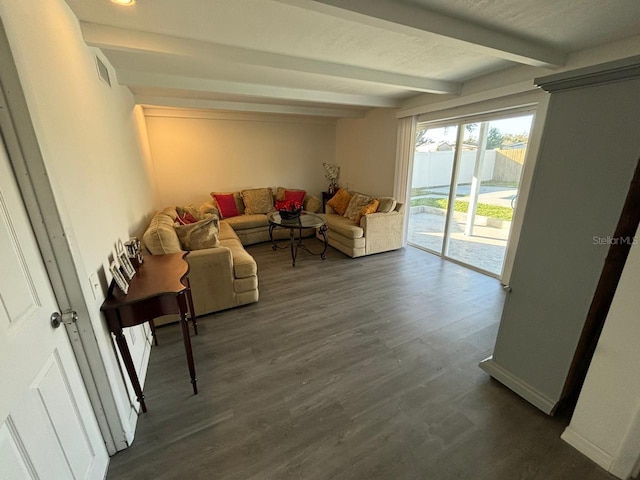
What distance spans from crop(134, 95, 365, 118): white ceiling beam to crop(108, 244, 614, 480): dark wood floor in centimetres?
322

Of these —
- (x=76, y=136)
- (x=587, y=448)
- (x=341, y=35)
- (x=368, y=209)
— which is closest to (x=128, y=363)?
(x=76, y=136)

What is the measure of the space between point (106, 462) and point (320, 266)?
2.84 metres

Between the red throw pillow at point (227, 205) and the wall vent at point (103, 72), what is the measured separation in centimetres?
268

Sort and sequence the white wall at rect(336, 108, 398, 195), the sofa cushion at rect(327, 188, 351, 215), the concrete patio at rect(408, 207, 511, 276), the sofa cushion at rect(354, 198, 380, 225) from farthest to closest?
1. the sofa cushion at rect(327, 188, 351, 215)
2. the white wall at rect(336, 108, 398, 195)
3. the sofa cushion at rect(354, 198, 380, 225)
4. the concrete patio at rect(408, 207, 511, 276)

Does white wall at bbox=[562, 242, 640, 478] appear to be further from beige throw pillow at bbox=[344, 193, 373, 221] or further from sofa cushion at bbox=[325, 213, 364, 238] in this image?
beige throw pillow at bbox=[344, 193, 373, 221]

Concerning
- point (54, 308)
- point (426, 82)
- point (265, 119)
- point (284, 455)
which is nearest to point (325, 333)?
point (284, 455)

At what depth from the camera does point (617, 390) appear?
1271 mm

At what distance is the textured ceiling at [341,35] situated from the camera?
1.65 metres

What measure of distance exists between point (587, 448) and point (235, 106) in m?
5.12

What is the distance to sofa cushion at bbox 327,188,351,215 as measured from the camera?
4.92 metres

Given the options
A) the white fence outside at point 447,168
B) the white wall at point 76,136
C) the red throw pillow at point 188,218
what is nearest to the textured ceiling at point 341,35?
the white wall at point 76,136

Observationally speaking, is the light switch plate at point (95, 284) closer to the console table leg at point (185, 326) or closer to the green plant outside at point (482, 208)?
the console table leg at point (185, 326)

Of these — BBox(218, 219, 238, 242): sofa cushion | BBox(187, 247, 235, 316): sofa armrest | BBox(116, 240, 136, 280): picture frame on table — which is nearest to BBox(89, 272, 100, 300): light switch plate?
BBox(116, 240, 136, 280): picture frame on table

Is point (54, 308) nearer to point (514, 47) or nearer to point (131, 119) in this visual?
point (131, 119)
